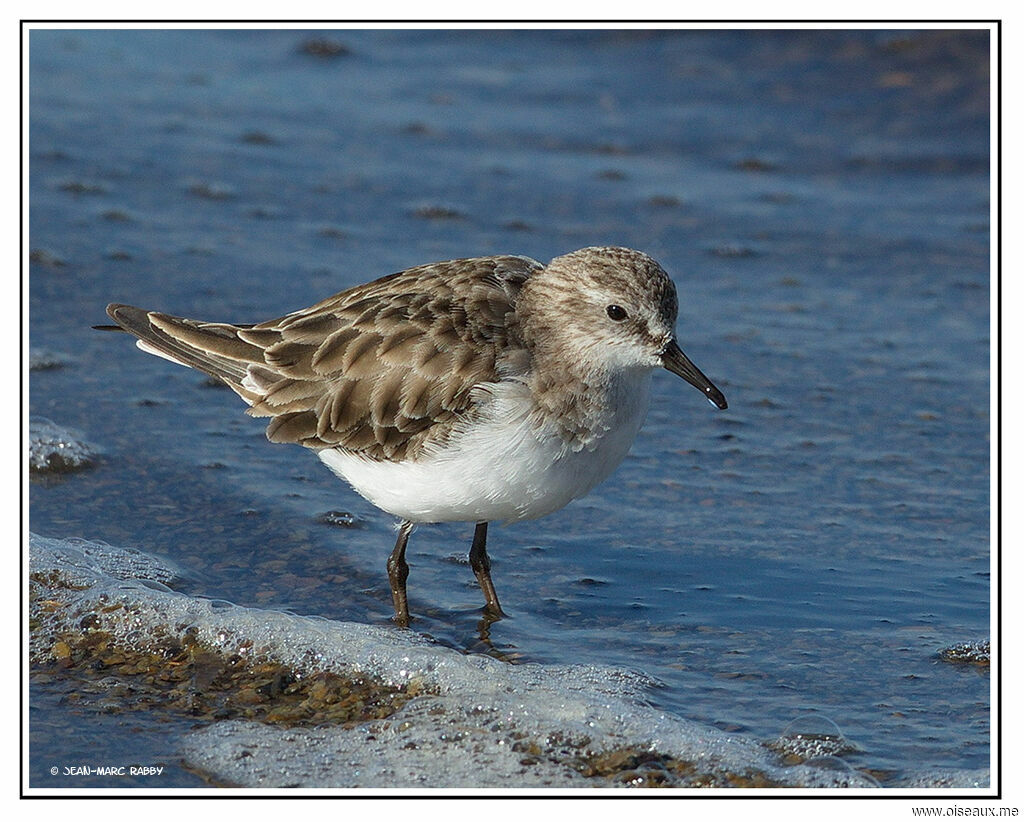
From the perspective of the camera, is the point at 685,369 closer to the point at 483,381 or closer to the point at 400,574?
the point at 483,381

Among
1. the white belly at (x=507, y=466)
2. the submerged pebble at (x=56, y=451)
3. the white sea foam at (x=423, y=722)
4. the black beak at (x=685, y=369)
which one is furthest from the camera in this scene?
the submerged pebble at (x=56, y=451)

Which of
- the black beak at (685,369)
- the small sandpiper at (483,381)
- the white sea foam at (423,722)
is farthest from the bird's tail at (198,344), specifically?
the black beak at (685,369)

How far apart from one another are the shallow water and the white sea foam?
20 centimetres

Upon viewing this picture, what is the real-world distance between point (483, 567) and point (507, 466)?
1.05m

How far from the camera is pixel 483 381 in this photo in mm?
5828

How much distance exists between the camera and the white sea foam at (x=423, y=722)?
5422mm

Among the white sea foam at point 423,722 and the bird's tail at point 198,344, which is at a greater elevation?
the bird's tail at point 198,344

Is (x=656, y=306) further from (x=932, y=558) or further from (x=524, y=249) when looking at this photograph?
(x=524, y=249)

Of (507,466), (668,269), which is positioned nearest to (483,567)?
(507,466)

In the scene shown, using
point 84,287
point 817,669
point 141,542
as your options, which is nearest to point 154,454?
point 141,542

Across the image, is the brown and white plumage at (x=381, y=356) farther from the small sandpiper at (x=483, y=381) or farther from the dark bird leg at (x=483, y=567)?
the dark bird leg at (x=483, y=567)

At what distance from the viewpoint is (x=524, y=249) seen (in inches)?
396

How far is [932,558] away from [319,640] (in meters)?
3.05
